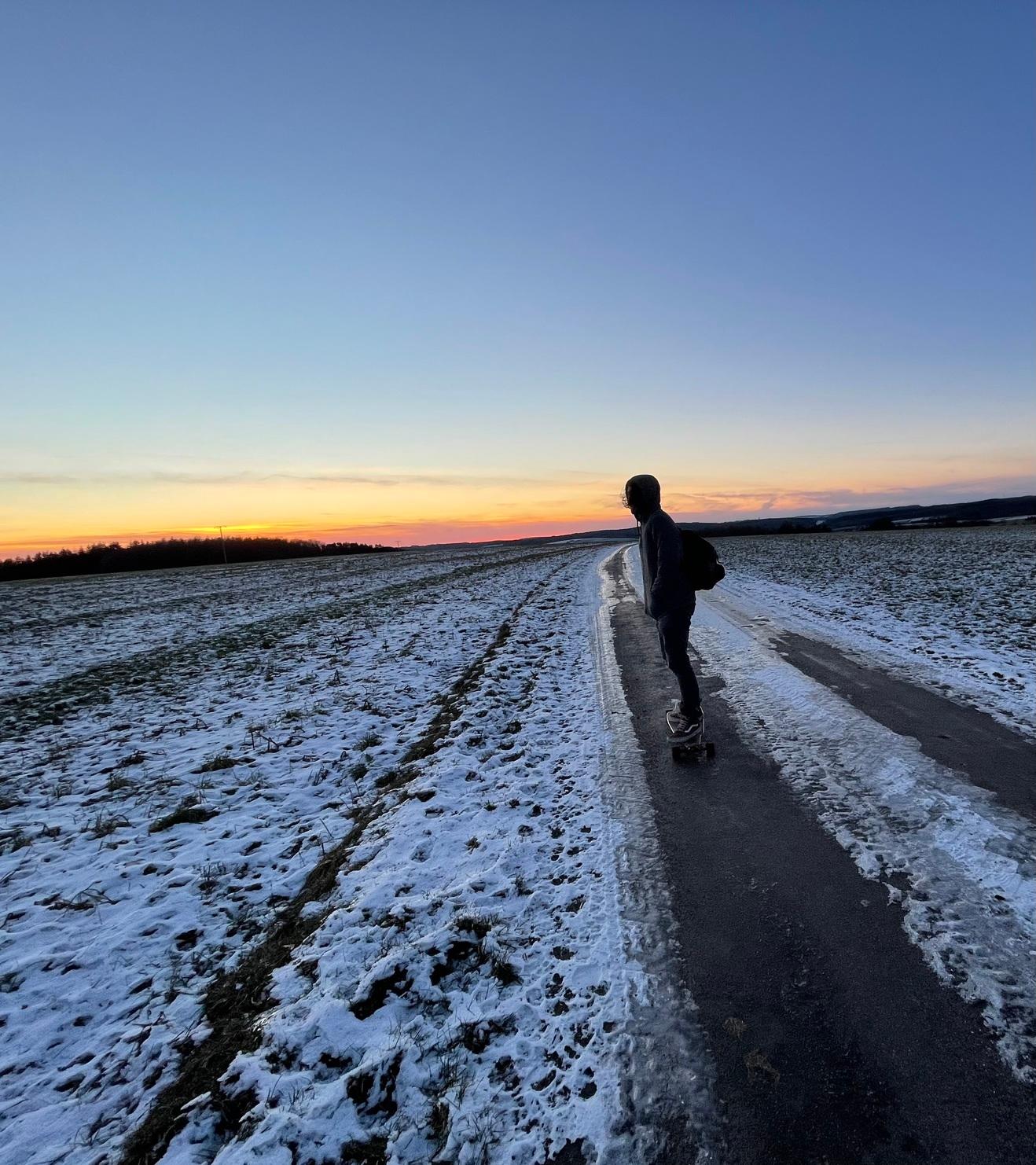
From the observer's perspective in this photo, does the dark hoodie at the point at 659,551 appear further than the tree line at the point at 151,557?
No

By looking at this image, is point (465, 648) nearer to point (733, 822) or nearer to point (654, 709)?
point (654, 709)

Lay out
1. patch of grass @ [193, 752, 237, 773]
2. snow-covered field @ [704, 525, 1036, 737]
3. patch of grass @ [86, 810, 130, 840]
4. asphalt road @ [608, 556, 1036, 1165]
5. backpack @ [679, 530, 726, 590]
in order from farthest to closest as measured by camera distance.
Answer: snow-covered field @ [704, 525, 1036, 737], patch of grass @ [193, 752, 237, 773], backpack @ [679, 530, 726, 590], patch of grass @ [86, 810, 130, 840], asphalt road @ [608, 556, 1036, 1165]

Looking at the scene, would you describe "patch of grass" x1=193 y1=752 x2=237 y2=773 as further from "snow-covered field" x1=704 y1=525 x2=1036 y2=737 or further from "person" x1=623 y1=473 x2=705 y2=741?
"snow-covered field" x1=704 y1=525 x2=1036 y2=737

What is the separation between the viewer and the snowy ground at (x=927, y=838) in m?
2.73

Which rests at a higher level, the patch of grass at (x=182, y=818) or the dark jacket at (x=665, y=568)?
the dark jacket at (x=665, y=568)

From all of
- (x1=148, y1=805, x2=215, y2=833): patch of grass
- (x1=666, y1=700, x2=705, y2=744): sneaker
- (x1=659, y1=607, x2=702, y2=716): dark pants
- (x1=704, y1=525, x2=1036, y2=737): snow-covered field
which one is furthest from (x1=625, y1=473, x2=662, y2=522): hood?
(x1=148, y1=805, x2=215, y2=833): patch of grass

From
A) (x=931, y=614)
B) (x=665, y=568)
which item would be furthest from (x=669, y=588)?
(x=931, y=614)

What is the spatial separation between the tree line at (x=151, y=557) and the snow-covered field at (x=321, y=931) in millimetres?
51649

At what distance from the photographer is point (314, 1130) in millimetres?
2291

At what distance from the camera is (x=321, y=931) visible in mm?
3463

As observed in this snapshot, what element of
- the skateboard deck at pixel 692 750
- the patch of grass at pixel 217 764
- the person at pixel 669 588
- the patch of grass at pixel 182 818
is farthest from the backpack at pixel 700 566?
the patch of grass at pixel 217 764

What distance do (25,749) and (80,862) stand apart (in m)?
3.76

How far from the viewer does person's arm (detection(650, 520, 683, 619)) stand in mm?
5535

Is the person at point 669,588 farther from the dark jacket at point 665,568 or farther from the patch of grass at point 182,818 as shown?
the patch of grass at point 182,818
